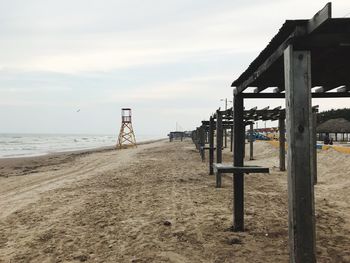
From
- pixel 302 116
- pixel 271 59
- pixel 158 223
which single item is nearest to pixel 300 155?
pixel 302 116

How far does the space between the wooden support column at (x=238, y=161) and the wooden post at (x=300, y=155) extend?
2906 millimetres

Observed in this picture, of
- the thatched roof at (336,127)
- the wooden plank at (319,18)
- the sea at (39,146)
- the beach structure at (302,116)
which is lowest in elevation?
the sea at (39,146)

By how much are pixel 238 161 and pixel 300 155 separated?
10.0 feet

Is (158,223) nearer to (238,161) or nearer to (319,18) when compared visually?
(238,161)

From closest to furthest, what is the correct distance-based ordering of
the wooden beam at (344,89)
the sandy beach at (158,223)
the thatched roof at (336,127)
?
the sandy beach at (158,223) → the wooden beam at (344,89) → the thatched roof at (336,127)

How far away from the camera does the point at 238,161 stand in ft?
21.8

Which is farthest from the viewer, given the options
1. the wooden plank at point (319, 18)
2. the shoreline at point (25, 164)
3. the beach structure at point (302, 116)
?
the shoreline at point (25, 164)

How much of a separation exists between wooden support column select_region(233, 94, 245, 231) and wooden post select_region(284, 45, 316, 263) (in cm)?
291

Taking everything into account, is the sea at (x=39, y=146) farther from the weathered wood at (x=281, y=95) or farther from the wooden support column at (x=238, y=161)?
the weathered wood at (x=281, y=95)

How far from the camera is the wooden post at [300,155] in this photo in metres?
3.57

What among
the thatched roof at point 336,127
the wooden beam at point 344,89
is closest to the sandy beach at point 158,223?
the wooden beam at point 344,89

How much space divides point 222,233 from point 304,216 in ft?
10.2

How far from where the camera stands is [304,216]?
3.64m

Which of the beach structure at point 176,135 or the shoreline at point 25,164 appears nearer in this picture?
the shoreline at point 25,164
